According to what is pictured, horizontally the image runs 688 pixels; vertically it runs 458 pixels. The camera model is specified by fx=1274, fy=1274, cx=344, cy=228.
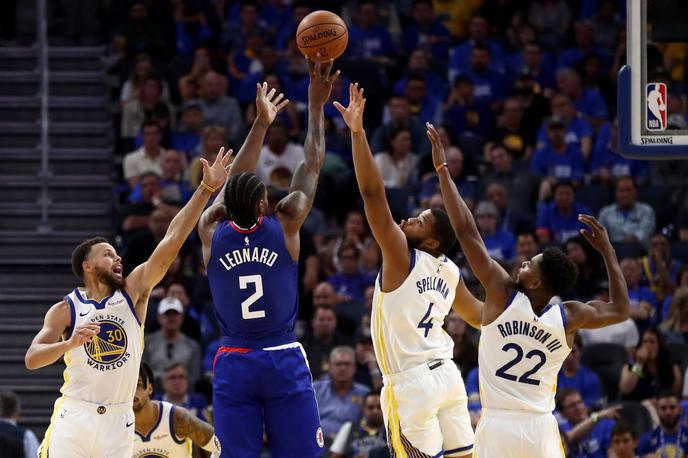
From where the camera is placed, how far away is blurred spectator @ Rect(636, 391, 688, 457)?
11891 mm

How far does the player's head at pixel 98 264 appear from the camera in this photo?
325 inches

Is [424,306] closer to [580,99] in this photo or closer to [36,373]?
[36,373]

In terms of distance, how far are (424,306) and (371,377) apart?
15.3 ft

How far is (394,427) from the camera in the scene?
8266mm

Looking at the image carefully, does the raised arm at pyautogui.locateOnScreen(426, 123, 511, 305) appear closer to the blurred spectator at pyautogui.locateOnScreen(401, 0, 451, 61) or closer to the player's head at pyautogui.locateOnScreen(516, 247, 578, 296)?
the player's head at pyautogui.locateOnScreen(516, 247, 578, 296)

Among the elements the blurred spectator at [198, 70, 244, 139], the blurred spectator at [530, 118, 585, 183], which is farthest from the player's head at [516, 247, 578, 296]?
the blurred spectator at [198, 70, 244, 139]

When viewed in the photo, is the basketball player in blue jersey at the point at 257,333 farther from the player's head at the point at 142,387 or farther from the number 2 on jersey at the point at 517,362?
the player's head at the point at 142,387

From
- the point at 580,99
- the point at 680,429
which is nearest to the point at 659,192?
the point at 580,99

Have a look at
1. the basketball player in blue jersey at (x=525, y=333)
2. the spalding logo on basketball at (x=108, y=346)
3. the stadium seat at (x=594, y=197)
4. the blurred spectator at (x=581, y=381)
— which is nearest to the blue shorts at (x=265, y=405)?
the spalding logo on basketball at (x=108, y=346)

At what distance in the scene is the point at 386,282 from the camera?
8273 mm

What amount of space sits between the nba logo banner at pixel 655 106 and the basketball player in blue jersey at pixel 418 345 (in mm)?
1511

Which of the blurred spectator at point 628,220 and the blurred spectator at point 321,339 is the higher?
the blurred spectator at point 628,220

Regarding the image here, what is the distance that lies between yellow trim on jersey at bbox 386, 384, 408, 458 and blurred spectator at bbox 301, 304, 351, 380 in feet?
15.3

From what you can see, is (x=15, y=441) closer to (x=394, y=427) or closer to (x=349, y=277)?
(x=394, y=427)
